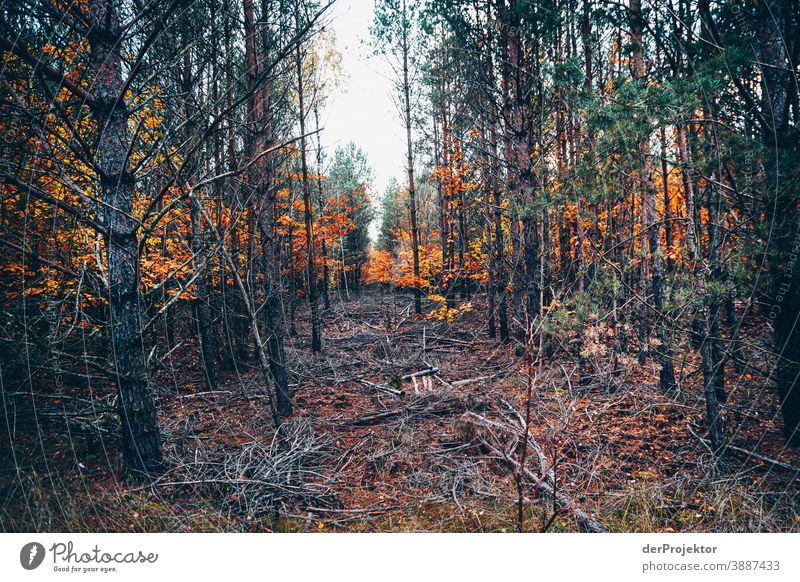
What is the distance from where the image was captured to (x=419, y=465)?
12.3 ft

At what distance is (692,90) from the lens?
271cm

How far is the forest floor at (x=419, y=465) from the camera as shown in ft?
7.73

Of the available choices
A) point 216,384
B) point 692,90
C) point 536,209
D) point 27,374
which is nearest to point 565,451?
point 536,209

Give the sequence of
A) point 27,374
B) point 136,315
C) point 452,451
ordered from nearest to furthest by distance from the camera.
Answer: point 27,374, point 136,315, point 452,451

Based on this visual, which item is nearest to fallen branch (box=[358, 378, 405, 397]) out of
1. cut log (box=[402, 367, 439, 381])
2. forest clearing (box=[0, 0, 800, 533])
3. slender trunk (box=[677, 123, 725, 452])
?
cut log (box=[402, 367, 439, 381])

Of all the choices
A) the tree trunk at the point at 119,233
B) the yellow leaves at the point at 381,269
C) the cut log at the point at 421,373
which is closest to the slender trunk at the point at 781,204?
the tree trunk at the point at 119,233

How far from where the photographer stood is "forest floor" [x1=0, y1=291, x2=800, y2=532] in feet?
7.73

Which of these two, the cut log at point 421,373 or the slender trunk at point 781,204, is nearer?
the slender trunk at point 781,204

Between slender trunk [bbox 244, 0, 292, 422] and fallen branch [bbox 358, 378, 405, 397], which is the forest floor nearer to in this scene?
fallen branch [bbox 358, 378, 405, 397]

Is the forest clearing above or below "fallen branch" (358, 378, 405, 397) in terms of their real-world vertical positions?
above

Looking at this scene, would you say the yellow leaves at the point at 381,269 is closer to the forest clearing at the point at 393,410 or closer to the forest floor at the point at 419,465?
the forest floor at the point at 419,465
